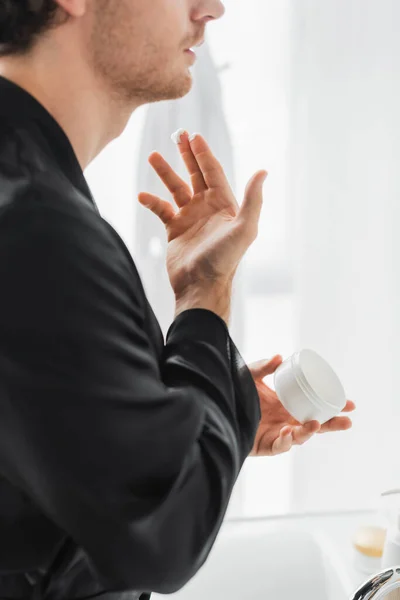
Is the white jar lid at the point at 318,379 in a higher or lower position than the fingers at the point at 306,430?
higher

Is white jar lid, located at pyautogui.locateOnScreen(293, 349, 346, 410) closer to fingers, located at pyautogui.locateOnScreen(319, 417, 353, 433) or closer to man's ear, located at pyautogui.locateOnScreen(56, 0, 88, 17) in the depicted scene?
fingers, located at pyautogui.locateOnScreen(319, 417, 353, 433)

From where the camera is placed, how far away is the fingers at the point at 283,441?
0.64 metres

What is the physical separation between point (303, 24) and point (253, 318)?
1.72 ft

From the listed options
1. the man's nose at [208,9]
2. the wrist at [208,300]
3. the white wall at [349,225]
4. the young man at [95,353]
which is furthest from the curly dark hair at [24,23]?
the white wall at [349,225]

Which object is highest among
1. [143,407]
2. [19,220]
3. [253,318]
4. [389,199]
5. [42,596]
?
[19,220]

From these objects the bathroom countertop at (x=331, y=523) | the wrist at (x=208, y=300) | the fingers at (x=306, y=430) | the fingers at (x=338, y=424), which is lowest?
the bathroom countertop at (x=331, y=523)

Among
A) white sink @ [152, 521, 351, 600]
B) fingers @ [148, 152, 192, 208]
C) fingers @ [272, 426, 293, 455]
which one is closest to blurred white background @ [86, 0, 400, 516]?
white sink @ [152, 521, 351, 600]

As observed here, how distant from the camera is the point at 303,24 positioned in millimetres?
1131

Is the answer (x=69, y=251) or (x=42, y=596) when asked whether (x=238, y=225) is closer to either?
(x=69, y=251)

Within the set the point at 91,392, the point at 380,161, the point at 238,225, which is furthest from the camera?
the point at 380,161

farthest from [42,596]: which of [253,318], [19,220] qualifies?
[253,318]

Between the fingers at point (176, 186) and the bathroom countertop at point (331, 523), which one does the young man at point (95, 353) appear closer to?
the fingers at point (176, 186)

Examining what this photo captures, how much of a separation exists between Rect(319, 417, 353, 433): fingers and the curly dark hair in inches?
18.0

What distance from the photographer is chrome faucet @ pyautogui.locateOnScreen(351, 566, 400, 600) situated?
1.98 feet
